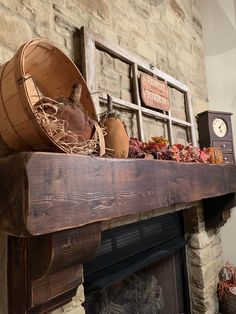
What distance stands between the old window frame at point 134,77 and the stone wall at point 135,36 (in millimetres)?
44

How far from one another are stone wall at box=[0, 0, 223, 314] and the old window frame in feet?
0.14

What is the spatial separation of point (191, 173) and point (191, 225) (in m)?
0.86

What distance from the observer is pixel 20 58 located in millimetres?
695

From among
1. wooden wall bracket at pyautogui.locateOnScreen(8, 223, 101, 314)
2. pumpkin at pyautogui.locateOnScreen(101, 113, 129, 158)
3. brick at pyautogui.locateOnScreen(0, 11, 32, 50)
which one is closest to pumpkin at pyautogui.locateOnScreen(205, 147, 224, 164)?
pumpkin at pyautogui.locateOnScreen(101, 113, 129, 158)

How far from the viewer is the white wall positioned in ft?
7.91

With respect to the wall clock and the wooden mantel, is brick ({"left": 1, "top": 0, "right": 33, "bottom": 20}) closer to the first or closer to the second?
the wooden mantel

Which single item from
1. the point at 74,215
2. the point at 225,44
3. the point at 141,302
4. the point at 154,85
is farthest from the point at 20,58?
the point at 225,44

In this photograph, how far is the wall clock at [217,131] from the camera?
2.08 metres

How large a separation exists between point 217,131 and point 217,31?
40.8 inches

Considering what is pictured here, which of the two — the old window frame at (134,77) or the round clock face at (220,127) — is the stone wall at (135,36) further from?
the round clock face at (220,127)

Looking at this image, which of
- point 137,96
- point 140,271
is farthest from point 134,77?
point 140,271

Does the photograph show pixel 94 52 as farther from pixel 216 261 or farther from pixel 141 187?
pixel 216 261

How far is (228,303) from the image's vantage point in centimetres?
194

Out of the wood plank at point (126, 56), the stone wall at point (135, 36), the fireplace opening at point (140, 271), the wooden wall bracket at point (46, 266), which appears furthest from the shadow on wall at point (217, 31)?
the wooden wall bracket at point (46, 266)
